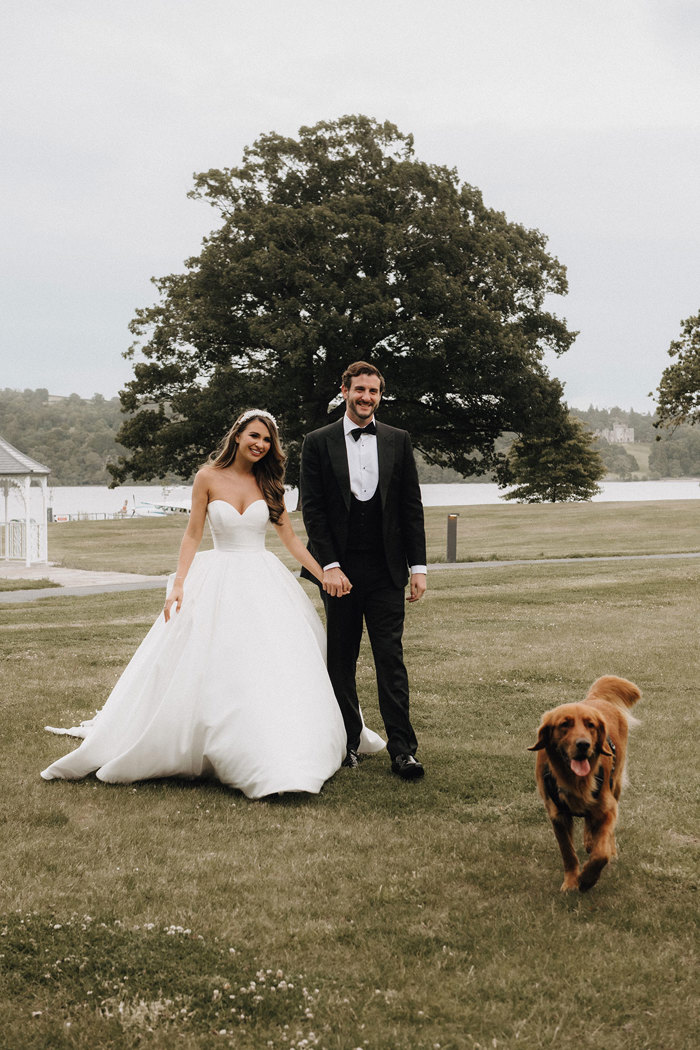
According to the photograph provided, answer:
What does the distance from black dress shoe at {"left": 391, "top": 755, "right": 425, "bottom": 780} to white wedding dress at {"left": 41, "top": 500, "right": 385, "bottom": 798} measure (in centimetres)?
38

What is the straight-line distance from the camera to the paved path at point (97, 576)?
65.2ft

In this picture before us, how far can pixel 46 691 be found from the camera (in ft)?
29.2

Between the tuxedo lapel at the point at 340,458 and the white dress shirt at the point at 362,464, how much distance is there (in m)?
0.03

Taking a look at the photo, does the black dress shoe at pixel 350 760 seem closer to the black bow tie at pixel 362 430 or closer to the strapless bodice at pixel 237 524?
the strapless bodice at pixel 237 524

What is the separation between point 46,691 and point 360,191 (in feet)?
94.4

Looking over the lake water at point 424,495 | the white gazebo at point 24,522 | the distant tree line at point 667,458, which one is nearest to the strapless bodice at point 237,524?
the white gazebo at point 24,522

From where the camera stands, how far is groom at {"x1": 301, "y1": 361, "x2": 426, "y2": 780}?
6.13 meters

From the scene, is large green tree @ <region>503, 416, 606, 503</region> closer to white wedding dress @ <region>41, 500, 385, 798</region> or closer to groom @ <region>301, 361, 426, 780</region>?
groom @ <region>301, 361, 426, 780</region>

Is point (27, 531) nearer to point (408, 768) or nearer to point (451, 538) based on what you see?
point (451, 538)

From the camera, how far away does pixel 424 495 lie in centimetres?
8850

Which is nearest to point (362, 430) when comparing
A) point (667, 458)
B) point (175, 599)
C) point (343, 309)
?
point (175, 599)

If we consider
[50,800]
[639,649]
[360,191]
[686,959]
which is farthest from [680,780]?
[360,191]

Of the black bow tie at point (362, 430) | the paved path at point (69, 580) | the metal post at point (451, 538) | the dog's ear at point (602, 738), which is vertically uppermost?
the black bow tie at point (362, 430)

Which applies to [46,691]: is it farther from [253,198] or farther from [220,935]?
[253,198]
